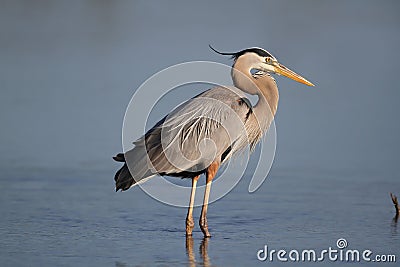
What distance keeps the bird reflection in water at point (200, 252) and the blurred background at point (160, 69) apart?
0.67m

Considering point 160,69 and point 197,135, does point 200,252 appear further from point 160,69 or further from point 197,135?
point 160,69

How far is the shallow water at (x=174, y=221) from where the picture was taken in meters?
6.74

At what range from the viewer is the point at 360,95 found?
43.2ft

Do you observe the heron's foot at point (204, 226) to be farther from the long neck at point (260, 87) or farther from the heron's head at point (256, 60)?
the heron's head at point (256, 60)

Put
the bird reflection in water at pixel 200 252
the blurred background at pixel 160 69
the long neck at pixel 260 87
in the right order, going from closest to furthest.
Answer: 1. the bird reflection in water at pixel 200 252
2. the long neck at pixel 260 87
3. the blurred background at pixel 160 69

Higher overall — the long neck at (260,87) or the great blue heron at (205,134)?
the long neck at (260,87)

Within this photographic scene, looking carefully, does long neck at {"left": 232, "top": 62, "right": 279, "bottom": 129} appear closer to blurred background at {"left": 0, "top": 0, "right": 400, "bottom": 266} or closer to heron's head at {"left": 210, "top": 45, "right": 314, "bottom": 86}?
heron's head at {"left": 210, "top": 45, "right": 314, "bottom": 86}

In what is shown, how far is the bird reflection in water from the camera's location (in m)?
6.51

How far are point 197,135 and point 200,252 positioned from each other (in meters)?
1.34

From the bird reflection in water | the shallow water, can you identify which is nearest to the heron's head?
the shallow water

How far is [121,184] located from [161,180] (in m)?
1.96

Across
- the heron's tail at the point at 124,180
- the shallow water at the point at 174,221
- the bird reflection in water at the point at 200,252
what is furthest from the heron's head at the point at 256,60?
the bird reflection in water at the point at 200,252

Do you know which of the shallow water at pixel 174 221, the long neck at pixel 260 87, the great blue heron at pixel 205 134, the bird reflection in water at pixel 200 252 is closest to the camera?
the bird reflection in water at pixel 200 252

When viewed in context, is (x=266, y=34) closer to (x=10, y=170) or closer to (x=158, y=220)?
(x=10, y=170)
